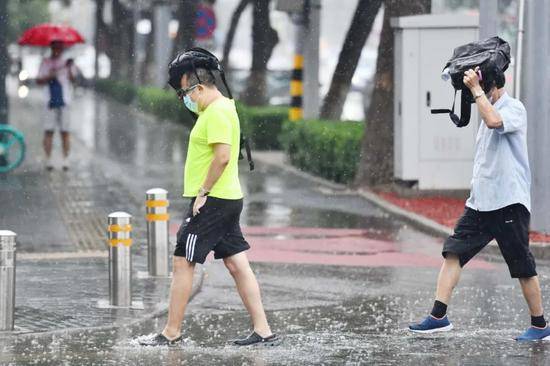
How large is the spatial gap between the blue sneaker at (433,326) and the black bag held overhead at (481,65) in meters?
1.27

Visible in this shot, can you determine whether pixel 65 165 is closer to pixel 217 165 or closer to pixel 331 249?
pixel 331 249

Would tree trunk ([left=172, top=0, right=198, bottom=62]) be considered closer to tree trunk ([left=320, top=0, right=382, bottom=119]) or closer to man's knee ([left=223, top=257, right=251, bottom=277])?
tree trunk ([left=320, top=0, right=382, bottom=119])

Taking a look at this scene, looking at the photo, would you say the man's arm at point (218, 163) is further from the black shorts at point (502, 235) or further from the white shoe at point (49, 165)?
the white shoe at point (49, 165)

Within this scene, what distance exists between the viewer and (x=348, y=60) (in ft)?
84.5

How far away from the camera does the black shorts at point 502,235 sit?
30.7ft

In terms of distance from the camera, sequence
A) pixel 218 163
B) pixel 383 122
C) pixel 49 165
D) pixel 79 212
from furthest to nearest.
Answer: pixel 49 165 < pixel 383 122 < pixel 79 212 < pixel 218 163

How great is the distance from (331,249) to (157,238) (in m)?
2.80

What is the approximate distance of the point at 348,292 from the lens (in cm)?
1205

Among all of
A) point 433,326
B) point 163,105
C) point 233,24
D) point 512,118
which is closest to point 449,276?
point 433,326

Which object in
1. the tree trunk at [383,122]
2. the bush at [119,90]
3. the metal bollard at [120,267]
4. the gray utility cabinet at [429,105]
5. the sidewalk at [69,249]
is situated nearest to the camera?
the sidewalk at [69,249]

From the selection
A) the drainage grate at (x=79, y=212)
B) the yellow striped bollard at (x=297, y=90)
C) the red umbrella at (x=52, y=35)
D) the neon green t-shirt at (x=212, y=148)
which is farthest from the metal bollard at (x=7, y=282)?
the yellow striped bollard at (x=297, y=90)

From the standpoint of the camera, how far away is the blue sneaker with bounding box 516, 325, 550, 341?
31.0ft

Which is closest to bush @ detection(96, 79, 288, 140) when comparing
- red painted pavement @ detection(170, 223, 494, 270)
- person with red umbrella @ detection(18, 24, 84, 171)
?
person with red umbrella @ detection(18, 24, 84, 171)

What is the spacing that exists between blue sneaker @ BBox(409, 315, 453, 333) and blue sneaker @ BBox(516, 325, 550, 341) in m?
0.49
